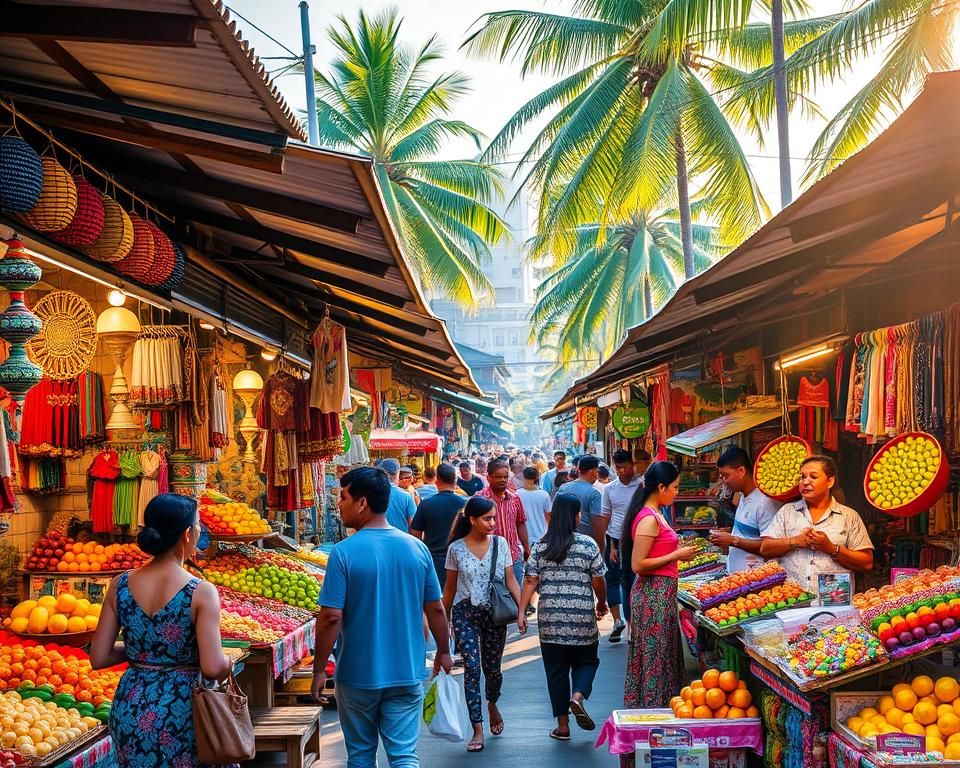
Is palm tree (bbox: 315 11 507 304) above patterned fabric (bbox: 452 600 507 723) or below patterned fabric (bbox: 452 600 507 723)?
above

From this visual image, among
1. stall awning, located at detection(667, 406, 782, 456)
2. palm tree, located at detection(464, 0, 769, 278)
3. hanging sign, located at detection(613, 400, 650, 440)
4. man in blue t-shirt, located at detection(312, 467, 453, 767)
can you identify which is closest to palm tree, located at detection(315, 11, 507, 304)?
palm tree, located at detection(464, 0, 769, 278)

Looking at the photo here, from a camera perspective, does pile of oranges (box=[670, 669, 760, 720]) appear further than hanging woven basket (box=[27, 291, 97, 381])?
No

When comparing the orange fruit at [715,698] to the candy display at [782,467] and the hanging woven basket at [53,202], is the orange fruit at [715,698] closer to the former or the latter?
the candy display at [782,467]

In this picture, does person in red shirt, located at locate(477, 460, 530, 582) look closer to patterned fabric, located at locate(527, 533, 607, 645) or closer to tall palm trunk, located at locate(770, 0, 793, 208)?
patterned fabric, located at locate(527, 533, 607, 645)

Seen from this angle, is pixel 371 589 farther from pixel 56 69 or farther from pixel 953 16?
pixel 953 16

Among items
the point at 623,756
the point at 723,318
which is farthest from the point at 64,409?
the point at 723,318

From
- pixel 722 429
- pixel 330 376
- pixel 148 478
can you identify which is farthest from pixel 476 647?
pixel 722 429

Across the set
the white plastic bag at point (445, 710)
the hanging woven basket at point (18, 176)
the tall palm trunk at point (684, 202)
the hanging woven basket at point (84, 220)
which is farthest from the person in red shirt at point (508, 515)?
the tall palm trunk at point (684, 202)

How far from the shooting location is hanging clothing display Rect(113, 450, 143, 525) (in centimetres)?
767

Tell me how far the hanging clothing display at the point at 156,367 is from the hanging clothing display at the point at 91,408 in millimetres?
499

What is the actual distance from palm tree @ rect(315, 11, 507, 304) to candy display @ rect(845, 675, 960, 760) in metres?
19.2

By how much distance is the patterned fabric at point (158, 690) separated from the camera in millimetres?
3910

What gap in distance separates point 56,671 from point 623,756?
10.7 feet

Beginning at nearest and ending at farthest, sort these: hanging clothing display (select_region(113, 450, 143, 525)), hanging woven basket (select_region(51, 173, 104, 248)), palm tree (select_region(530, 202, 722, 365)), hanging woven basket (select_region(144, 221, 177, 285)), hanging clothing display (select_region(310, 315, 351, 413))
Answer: hanging woven basket (select_region(51, 173, 104, 248)) < hanging woven basket (select_region(144, 221, 177, 285)) < hanging clothing display (select_region(113, 450, 143, 525)) < hanging clothing display (select_region(310, 315, 351, 413)) < palm tree (select_region(530, 202, 722, 365))
